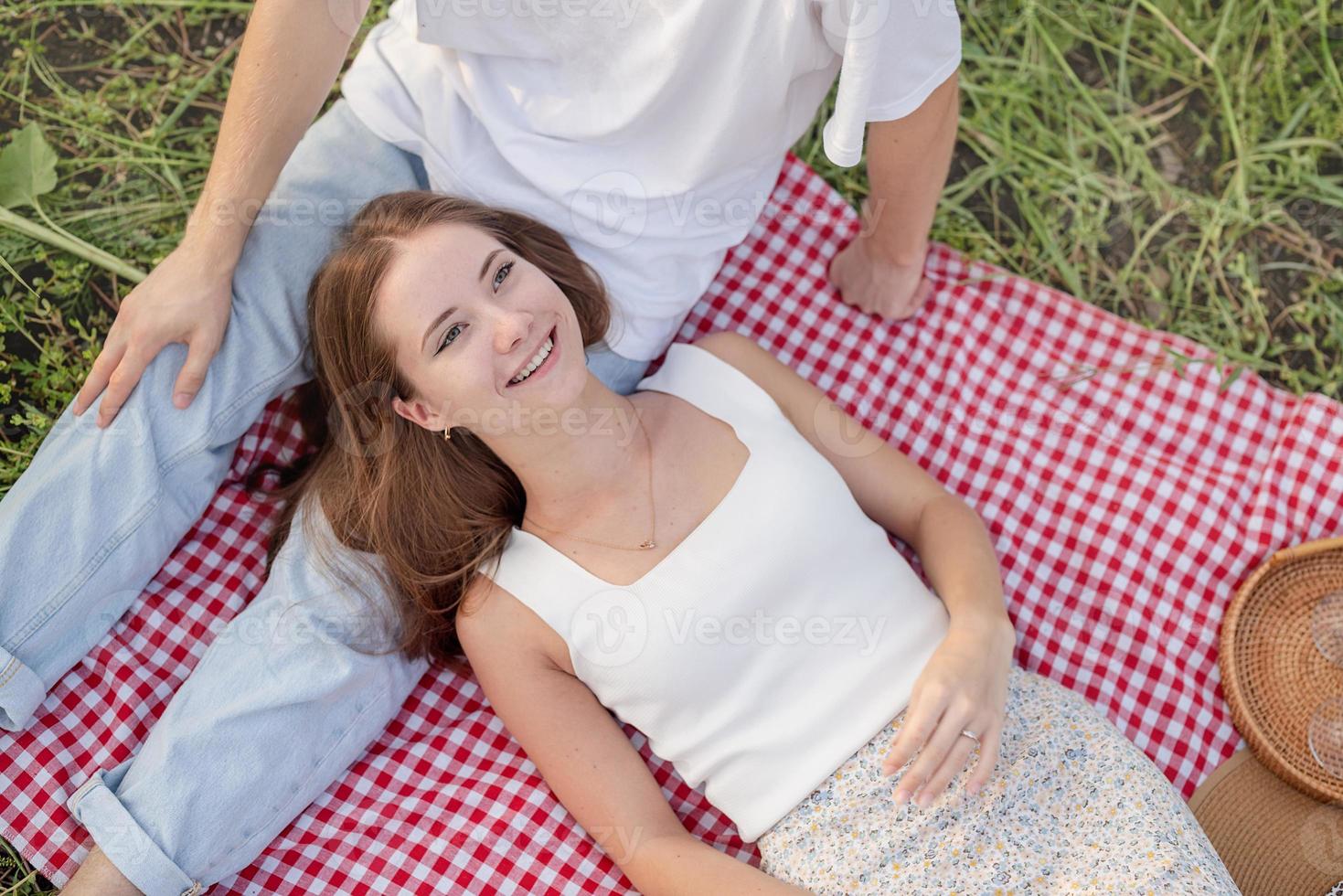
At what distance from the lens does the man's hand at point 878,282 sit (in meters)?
2.88

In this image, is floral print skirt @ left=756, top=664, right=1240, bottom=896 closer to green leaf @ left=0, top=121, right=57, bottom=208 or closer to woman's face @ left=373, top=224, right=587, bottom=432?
woman's face @ left=373, top=224, right=587, bottom=432

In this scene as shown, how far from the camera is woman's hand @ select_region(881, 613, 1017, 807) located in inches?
83.6

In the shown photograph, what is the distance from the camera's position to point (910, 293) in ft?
9.56

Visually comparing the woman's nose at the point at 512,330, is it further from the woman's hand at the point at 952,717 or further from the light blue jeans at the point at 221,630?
the woman's hand at the point at 952,717

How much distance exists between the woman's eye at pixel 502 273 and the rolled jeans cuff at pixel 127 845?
128cm

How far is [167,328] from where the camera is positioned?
91.1 inches

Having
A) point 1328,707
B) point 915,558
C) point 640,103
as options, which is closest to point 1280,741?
point 1328,707

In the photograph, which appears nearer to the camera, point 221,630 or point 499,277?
point 499,277

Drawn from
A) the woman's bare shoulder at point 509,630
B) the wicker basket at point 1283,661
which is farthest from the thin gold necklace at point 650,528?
the wicker basket at point 1283,661

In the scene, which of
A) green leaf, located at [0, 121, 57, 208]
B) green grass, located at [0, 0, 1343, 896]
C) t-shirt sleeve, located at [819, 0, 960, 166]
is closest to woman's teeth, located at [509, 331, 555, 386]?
t-shirt sleeve, located at [819, 0, 960, 166]

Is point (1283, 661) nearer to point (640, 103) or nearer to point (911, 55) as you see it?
point (911, 55)

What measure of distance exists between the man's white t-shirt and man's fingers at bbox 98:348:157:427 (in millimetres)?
743

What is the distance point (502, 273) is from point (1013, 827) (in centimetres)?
147

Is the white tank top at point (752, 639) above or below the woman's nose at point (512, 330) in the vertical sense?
below
